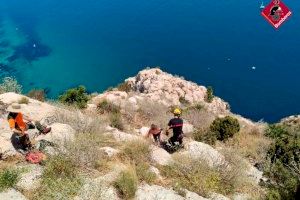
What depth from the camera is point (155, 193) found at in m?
12.4

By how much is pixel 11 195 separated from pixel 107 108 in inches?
588

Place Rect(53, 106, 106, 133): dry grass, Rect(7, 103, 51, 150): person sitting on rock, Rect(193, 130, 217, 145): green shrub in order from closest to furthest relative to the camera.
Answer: Rect(7, 103, 51, 150): person sitting on rock, Rect(53, 106, 106, 133): dry grass, Rect(193, 130, 217, 145): green shrub

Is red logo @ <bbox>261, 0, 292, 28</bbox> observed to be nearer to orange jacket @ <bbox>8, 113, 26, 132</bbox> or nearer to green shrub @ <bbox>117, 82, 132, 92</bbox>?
orange jacket @ <bbox>8, 113, 26, 132</bbox>

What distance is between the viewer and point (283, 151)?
18531mm

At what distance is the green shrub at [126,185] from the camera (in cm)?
1184

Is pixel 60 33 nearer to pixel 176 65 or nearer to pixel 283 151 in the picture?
pixel 176 65

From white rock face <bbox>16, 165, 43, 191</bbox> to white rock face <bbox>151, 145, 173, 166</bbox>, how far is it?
378 cm

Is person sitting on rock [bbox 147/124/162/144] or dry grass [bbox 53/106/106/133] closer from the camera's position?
dry grass [bbox 53/106/106/133]

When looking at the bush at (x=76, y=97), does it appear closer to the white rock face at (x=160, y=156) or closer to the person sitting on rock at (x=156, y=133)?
the person sitting on rock at (x=156, y=133)

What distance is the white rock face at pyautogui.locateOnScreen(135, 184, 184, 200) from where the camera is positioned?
1214 centimetres

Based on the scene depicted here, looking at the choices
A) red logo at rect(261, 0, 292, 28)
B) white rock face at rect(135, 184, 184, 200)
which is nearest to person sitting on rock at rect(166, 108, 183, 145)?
white rock face at rect(135, 184, 184, 200)

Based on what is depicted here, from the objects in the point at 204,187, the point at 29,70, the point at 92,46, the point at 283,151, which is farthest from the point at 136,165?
the point at 92,46

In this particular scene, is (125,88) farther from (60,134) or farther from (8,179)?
(8,179)

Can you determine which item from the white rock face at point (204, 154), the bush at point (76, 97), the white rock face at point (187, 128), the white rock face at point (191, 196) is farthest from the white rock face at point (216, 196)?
the bush at point (76, 97)
